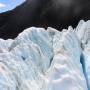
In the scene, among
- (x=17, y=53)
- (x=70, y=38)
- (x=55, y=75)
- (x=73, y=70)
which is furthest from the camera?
(x=70, y=38)

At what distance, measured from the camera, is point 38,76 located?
17.3 ft

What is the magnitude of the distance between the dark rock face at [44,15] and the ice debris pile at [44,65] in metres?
11.0

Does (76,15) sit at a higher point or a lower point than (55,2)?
lower

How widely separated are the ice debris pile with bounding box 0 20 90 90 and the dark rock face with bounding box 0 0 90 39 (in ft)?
36.2

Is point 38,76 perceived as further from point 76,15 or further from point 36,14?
point 36,14

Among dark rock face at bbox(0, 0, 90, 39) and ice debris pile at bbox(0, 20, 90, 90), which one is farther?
dark rock face at bbox(0, 0, 90, 39)

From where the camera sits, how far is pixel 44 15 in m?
23.8

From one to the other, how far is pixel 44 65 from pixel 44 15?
18252mm

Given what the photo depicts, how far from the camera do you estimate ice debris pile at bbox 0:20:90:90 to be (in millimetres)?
4637

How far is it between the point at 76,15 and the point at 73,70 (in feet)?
48.3

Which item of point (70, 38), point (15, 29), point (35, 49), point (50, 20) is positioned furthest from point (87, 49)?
point (15, 29)

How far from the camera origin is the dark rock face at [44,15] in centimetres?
2000

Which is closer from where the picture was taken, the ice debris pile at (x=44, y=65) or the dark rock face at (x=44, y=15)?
the ice debris pile at (x=44, y=65)

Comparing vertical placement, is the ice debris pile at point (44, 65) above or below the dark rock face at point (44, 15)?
below
